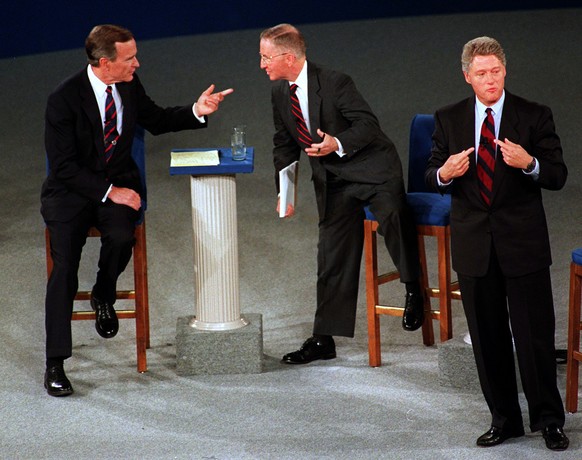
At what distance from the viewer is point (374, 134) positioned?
16.0 ft

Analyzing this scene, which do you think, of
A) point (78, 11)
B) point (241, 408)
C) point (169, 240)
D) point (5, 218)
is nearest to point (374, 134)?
point (241, 408)

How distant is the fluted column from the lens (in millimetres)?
4867

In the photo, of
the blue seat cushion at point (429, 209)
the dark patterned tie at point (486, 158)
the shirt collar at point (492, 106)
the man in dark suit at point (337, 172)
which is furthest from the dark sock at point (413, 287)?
the shirt collar at point (492, 106)

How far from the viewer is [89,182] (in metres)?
Result: 4.77

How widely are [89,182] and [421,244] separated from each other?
149cm

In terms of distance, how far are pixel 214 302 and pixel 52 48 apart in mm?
8468

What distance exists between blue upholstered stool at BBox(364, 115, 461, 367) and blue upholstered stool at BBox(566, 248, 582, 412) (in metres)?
0.67

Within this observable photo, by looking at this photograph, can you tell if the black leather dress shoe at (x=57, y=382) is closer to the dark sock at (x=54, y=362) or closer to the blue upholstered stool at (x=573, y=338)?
the dark sock at (x=54, y=362)

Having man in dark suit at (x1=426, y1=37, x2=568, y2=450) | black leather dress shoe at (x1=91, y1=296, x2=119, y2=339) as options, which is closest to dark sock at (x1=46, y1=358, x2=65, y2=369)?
black leather dress shoe at (x1=91, y1=296, x2=119, y2=339)

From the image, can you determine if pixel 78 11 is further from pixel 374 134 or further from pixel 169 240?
pixel 374 134

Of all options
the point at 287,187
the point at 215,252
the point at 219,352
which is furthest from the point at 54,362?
the point at 287,187

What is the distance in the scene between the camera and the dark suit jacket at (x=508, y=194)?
12.5 ft

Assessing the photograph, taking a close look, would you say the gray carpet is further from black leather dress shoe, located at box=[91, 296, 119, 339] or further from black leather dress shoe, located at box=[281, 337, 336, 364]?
black leather dress shoe, located at box=[91, 296, 119, 339]

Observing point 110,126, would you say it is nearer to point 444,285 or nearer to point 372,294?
point 372,294
